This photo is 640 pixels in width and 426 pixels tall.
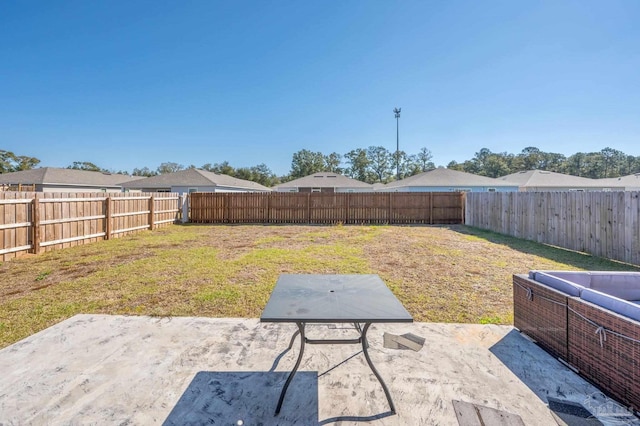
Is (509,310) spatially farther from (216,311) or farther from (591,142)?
(591,142)

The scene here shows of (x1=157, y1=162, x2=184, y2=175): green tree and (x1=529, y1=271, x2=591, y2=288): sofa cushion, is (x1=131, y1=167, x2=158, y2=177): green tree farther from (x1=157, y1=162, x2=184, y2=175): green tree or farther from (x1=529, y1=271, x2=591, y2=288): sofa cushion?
(x1=529, y1=271, x2=591, y2=288): sofa cushion

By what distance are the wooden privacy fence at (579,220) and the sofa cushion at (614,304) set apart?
569cm

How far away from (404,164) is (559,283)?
42.5 m

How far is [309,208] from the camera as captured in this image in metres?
14.6

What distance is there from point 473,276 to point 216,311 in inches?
171

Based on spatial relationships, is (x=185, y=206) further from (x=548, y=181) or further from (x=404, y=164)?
(x=404, y=164)

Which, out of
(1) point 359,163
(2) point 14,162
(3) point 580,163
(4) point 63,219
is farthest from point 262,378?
(3) point 580,163

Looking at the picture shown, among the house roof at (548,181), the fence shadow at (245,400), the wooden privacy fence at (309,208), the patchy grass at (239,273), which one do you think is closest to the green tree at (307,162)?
the house roof at (548,181)

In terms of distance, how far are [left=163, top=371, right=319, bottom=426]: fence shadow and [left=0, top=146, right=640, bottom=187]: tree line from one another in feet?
126

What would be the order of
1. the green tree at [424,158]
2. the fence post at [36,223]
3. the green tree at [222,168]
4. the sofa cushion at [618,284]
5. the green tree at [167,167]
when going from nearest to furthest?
the sofa cushion at [618,284]
the fence post at [36,223]
the green tree at [222,168]
the green tree at [424,158]
the green tree at [167,167]

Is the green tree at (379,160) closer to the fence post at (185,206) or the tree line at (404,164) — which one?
the tree line at (404,164)

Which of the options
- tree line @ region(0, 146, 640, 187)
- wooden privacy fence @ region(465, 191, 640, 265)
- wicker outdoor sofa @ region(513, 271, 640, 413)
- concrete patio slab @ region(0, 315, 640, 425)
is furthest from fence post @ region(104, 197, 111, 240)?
tree line @ region(0, 146, 640, 187)

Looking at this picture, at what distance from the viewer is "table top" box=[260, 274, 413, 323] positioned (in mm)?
1575

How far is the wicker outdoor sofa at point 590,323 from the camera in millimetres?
1754
